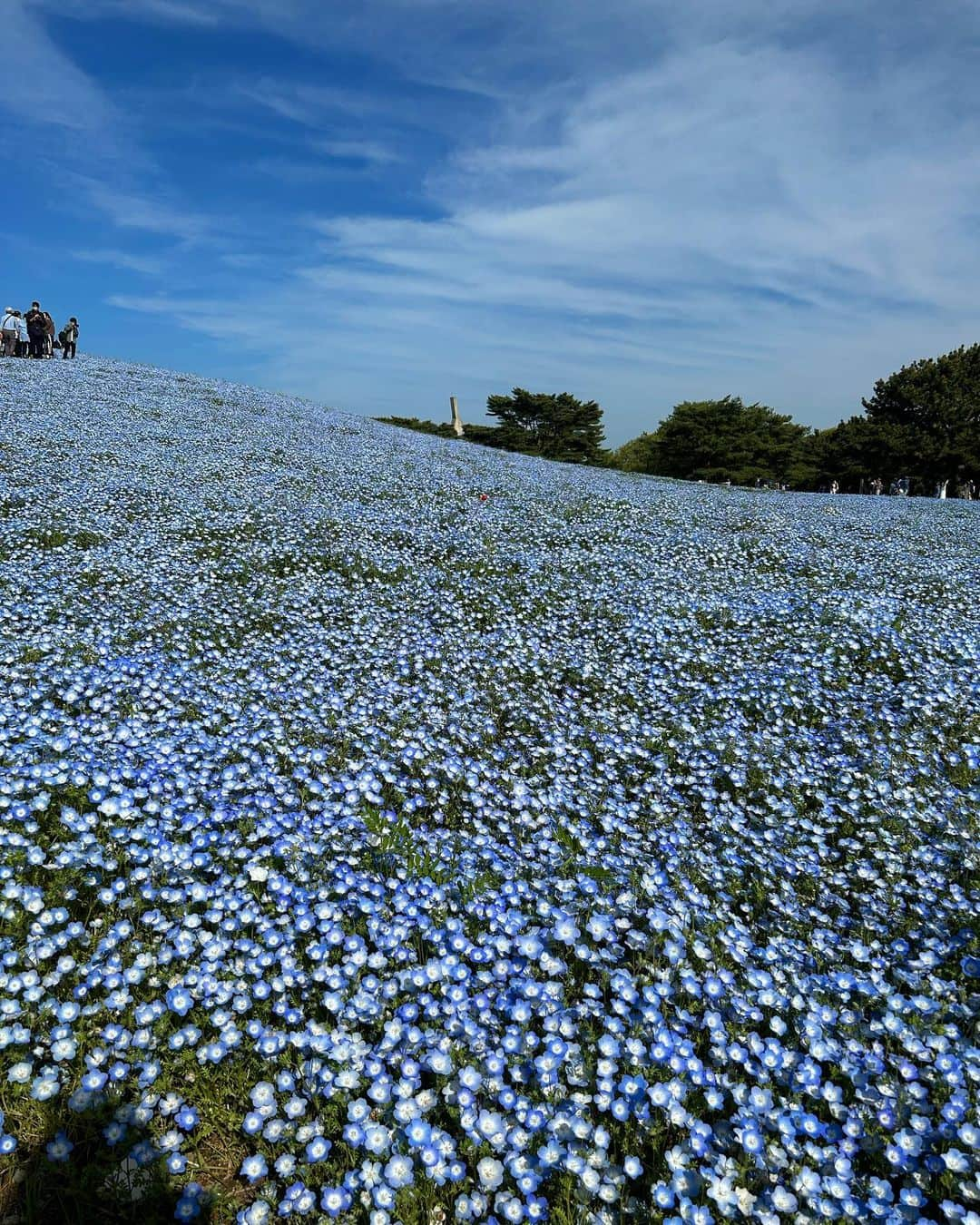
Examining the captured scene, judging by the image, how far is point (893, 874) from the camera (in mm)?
4562

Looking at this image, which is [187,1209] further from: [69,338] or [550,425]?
[550,425]

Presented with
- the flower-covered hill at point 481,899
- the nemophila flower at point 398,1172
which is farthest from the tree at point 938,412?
the nemophila flower at point 398,1172

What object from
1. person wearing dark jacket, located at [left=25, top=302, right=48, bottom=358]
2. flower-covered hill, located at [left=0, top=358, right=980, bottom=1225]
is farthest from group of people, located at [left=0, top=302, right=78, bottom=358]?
flower-covered hill, located at [left=0, top=358, right=980, bottom=1225]

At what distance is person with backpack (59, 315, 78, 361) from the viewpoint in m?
29.5

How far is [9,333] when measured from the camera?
26.9 meters

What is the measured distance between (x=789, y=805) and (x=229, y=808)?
4.00 m

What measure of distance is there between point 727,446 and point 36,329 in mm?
50603

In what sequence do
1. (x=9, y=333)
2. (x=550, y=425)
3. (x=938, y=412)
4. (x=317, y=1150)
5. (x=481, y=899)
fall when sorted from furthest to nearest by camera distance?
1. (x=550, y=425)
2. (x=938, y=412)
3. (x=9, y=333)
4. (x=481, y=899)
5. (x=317, y=1150)

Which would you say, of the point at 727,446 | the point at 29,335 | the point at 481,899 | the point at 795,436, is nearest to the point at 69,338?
the point at 29,335

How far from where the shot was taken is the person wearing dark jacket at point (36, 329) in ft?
87.1

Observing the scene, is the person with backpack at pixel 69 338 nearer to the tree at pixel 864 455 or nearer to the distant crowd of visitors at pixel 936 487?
the distant crowd of visitors at pixel 936 487

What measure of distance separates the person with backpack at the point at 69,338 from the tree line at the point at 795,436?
23.3 meters

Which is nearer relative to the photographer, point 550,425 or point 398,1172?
point 398,1172

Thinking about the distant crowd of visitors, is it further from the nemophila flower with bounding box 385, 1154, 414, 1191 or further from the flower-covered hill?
the nemophila flower with bounding box 385, 1154, 414, 1191
